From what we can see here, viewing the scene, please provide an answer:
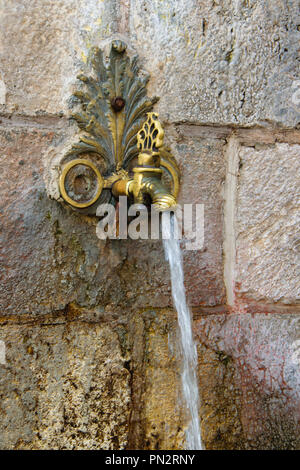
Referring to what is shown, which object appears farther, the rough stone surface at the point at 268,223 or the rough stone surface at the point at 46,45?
the rough stone surface at the point at 268,223

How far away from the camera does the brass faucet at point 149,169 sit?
3.05 ft

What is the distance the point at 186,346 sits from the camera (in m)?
1.10

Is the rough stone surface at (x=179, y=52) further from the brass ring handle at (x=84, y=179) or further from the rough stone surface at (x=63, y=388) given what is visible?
the rough stone surface at (x=63, y=388)

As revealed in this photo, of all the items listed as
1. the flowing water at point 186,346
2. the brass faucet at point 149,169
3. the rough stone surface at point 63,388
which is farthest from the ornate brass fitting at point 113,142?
the rough stone surface at point 63,388

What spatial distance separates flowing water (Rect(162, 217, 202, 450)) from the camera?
1.07m

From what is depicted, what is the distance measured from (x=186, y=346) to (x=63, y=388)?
0.95ft

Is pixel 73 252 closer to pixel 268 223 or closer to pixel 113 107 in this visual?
pixel 113 107

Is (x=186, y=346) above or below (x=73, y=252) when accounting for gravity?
below

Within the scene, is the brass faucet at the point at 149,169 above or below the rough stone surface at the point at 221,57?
below

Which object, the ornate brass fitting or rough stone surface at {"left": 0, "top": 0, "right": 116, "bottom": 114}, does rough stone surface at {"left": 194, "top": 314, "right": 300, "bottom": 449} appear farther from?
rough stone surface at {"left": 0, "top": 0, "right": 116, "bottom": 114}

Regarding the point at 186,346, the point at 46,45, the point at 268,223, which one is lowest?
the point at 186,346

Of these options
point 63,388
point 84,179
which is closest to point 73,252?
point 84,179

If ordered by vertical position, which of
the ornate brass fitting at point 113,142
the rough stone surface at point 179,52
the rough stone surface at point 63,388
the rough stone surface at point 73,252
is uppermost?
the rough stone surface at point 179,52

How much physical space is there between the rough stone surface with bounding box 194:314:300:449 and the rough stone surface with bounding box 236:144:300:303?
3.1 inches
